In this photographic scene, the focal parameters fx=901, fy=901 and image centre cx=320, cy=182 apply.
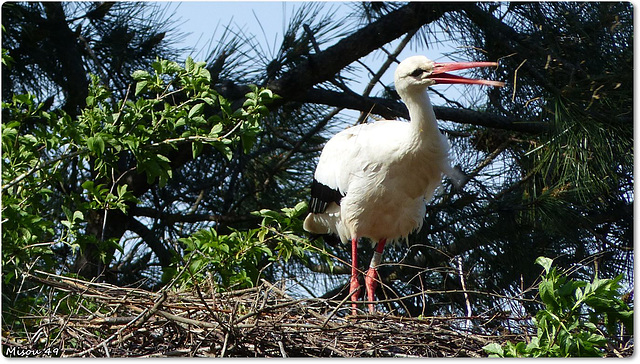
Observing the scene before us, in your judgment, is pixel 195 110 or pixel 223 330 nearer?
pixel 223 330

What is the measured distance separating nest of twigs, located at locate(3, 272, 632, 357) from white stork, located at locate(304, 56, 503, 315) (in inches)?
33.2

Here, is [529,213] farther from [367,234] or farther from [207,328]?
[207,328]

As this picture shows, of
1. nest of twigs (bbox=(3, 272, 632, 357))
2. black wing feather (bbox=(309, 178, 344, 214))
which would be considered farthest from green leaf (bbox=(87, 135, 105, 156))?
black wing feather (bbox=(309, 178, 344, 214))

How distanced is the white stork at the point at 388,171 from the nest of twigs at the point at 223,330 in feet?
2.77

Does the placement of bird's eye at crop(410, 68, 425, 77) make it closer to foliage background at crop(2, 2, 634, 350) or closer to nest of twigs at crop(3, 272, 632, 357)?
foliage background at crop(2, 2, 634, 350)

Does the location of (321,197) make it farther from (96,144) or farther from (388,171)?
(96,144)

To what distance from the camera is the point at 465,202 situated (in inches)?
186

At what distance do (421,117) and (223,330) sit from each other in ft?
4.66

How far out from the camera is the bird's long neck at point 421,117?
12.1ft

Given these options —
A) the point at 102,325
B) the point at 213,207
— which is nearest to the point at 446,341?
the point at 102,325

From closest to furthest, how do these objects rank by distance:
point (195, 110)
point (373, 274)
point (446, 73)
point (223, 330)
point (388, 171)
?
point (223, 330) → point (195, 110) → point (446, 73) → point (388, 171) → point (373, 274)

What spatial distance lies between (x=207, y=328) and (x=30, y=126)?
1.98m

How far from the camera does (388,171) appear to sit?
3.94 meters

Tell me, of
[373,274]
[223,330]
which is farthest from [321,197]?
[223,330]
